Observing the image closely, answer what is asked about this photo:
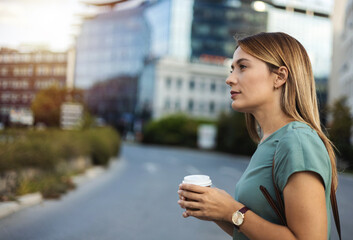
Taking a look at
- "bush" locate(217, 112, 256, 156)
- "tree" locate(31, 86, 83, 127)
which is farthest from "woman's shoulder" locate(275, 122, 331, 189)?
"bush" locate(217, 112, 256, 156)

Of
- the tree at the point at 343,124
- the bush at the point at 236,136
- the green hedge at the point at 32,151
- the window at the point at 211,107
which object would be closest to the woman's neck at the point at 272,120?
the green hedge at the point at 32,151

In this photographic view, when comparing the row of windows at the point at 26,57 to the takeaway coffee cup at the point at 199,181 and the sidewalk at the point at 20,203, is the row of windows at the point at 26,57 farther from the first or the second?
the takeaway coffee cup at the point at 199,181

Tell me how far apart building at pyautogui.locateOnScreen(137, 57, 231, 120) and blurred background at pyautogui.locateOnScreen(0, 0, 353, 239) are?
181 millimetres

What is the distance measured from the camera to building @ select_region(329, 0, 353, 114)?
29722mm

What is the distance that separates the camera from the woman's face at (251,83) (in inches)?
56.3

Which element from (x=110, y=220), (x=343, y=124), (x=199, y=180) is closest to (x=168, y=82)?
(x=343, y=124)

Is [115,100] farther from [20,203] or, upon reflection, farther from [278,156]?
[278,156]

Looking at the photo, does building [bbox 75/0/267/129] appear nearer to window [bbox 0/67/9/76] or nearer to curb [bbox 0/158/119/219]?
window [bbox 0/67/9/76]

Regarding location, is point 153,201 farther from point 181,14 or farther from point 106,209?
point 181,14

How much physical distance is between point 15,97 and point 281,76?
20.9m

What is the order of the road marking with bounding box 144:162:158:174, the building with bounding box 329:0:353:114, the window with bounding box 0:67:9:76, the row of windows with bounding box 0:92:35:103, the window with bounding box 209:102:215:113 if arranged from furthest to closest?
1. the window with bounding box 209:102:215:113
2. the building with bounding box 329:0:353:114
3. the row of windows with bounding box 0:92:35:103
4. the road marking with bounding box 144:162:158:174
5. the window with bounding box 0:67:9:76

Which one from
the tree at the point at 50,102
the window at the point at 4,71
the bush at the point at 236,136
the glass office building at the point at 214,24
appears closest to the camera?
the window at the point at 4,71

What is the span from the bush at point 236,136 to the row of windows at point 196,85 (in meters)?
26.0

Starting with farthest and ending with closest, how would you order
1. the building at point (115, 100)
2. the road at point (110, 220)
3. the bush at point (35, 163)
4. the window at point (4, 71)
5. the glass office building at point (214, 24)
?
the building at point (115, 100) < the glass office building at point (214, 24) < the window at point (4, 71) < the bush at point (35, 163) < the road at point (110, 220)
